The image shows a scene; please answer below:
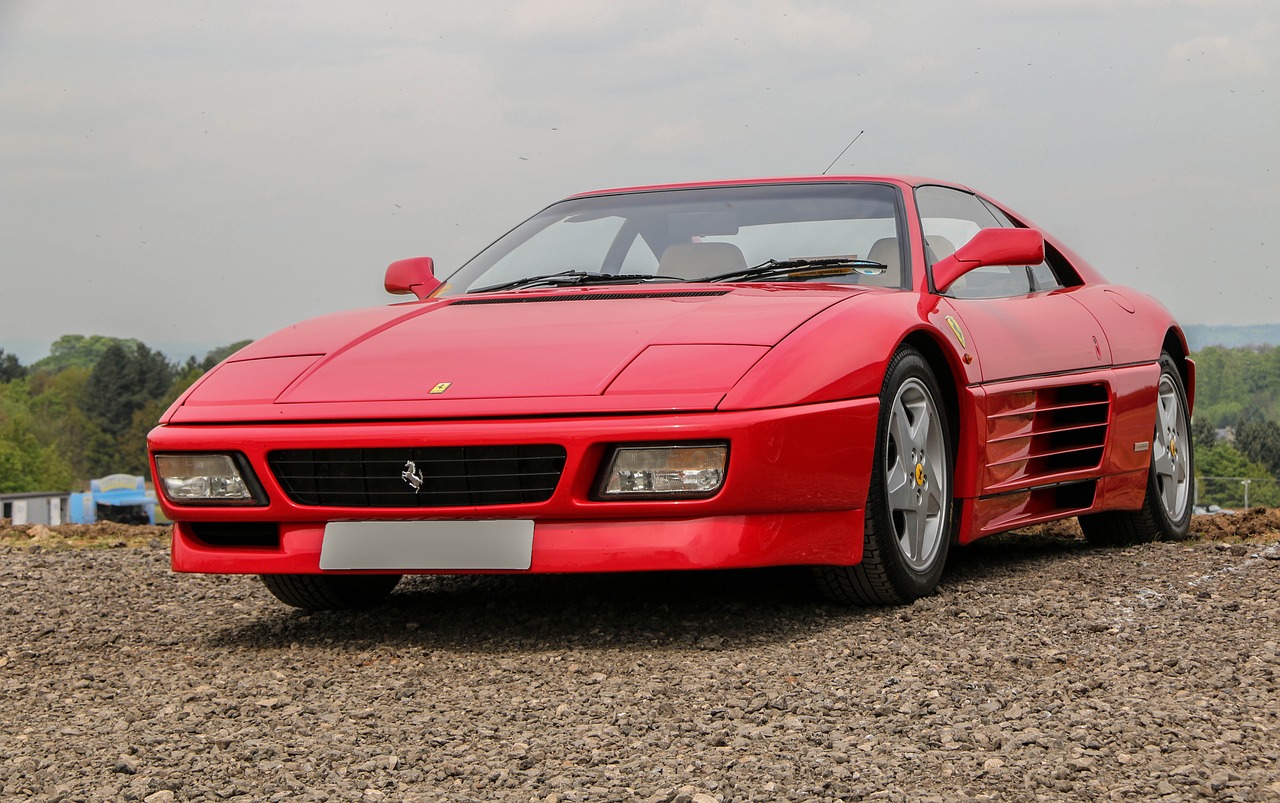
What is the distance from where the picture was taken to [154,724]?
310cm

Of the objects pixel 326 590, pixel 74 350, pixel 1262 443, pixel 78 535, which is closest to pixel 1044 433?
pixel 326 590

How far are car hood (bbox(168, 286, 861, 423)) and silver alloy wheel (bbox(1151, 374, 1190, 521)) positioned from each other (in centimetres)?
245

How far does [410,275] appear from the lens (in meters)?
5.48

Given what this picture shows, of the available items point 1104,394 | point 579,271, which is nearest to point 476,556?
point 579,271

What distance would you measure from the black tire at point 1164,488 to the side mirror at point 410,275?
2.86 meters

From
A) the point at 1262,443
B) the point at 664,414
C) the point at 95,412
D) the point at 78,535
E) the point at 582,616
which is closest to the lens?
the point at 664,414

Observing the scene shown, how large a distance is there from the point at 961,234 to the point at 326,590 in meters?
2.63

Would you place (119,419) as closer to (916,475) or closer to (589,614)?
(589,614)

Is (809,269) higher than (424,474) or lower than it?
higher

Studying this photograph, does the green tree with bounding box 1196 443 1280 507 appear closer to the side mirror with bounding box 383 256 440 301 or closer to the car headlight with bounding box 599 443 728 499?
the side mirror with bounding box 383 256 440 301

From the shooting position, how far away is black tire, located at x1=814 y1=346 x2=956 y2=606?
156 inches

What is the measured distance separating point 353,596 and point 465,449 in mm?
1200

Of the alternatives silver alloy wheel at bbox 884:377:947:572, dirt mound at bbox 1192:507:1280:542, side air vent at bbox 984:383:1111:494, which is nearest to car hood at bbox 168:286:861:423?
silver alloy wheel at bbox 884:377:947:572

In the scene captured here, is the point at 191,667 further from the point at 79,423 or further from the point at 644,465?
the point at 79,423
